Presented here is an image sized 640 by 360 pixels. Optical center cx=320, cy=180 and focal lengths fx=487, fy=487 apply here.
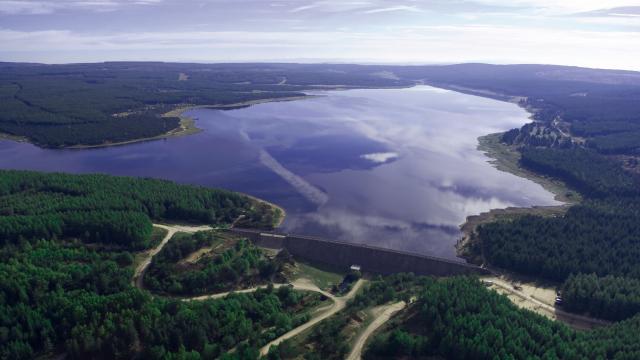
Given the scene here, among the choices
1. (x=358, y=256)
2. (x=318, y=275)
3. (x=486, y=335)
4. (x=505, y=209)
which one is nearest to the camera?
(x=486, y=335)

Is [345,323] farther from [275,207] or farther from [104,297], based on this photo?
[275,207]

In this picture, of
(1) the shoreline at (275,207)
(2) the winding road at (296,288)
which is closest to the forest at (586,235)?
(2) the winding road at (296,288)

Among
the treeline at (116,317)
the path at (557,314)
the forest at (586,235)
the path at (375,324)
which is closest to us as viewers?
the treeline at (116,317)

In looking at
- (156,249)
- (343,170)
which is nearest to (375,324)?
(156,249)

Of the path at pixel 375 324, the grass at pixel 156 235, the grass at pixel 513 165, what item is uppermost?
the grass at pixel 513 165

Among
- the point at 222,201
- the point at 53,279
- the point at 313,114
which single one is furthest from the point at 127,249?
the point at 313,114

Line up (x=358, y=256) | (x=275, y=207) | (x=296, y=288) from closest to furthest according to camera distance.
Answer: (x=296, y=288) → (x=358, y=256) → (x=275, y=207)

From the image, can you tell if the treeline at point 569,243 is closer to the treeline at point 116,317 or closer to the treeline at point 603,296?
the treeline at point 603,296
